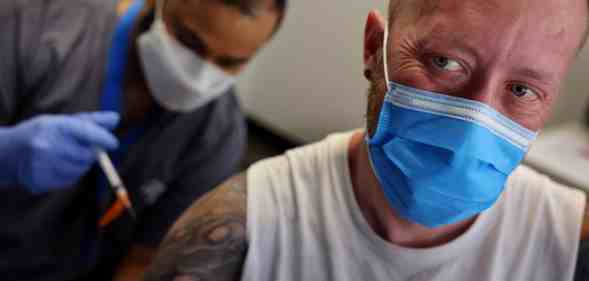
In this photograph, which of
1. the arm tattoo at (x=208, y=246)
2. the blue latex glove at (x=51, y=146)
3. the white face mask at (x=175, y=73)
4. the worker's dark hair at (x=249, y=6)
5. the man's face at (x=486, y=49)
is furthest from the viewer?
the white face mask at (x=175, y=73)

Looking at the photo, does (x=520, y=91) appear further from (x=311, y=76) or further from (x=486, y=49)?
(x=311, y=76)

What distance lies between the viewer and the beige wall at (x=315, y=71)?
75cm

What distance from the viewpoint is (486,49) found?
69 cm

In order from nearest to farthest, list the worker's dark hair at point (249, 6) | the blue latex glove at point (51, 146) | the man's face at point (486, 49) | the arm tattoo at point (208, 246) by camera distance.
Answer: the man's face at point (486, 49), the arm tattoo at point (208, 246), the worker's dark hair at point (249, 6), the blue latex glove at point (51, 146)

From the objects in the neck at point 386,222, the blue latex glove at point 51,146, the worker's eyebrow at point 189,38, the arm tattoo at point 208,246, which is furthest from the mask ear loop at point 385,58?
the blue latex glove at point 51,146

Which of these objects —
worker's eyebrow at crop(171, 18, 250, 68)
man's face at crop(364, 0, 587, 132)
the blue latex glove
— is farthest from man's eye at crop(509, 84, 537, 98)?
the blue latex glove

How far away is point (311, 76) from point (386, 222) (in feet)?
0.77

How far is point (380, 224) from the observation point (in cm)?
84

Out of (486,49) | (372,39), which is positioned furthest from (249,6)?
(486,49)

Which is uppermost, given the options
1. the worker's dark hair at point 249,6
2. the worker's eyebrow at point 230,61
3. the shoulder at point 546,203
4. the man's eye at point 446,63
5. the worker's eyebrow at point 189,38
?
the man's eye at point 446,63

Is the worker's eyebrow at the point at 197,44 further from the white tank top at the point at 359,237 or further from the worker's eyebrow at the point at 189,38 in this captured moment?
the white tank top at the point at 359,237

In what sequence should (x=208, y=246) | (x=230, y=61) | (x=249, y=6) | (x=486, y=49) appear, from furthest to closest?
(x=230, y=61), (x=249, y=6), (x=208, y=246), (x=486, y=49)

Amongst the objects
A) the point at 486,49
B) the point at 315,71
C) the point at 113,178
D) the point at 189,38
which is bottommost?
the point at 113,178

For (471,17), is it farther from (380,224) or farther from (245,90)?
(245,90)
